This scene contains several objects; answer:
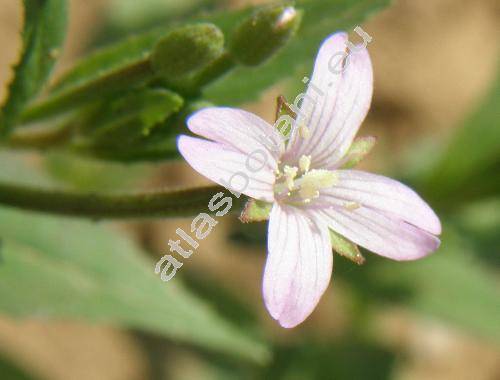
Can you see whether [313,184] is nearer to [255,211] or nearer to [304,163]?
[304,163]

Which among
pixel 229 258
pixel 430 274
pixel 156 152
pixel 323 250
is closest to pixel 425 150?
pixel 430 274

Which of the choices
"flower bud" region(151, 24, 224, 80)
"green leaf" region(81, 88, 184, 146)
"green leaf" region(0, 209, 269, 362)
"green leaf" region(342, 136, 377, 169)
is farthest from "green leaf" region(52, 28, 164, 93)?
"green leaf" region(342, 136, 377, 169)

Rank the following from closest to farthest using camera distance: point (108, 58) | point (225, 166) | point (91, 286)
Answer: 1. point (225, 166)
2. point (108, 58)
3. point (91, 286)

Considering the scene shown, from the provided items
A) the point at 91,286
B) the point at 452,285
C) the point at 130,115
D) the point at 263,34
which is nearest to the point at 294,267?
the point at 263,34

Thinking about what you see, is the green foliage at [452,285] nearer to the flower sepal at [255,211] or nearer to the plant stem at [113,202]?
the plant stem at [113,202]

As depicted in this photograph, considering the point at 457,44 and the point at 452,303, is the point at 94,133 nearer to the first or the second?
the point at 452,303

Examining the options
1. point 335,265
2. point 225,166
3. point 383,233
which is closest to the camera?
point 225,166

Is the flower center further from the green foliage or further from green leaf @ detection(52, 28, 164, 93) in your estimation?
the green foliage

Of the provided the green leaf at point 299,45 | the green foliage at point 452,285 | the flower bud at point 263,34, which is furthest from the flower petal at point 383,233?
the green foliage at point 452,285
